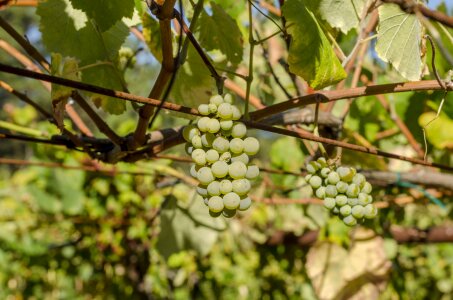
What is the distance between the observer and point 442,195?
161 centimetres

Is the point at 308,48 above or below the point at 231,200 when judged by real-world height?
above

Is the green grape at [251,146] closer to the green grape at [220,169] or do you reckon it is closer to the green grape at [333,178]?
the green grape at [220,169]

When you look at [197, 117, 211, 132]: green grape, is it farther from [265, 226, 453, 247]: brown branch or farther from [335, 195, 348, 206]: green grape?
[265, 226, 453, 247]: brown branch

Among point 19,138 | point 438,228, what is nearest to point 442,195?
point 438,228

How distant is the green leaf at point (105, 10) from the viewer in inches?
25.5

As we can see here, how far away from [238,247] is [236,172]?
2.23m

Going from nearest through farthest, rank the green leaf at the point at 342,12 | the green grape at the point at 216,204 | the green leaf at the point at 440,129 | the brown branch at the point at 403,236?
the green grape at the point at 216,204 → the green leaf at the point at 342,12 → the green leaf at the point at 440,129 → the brown branch at the point at 403,236

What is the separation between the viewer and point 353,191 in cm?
68

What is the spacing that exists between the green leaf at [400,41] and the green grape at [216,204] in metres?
0.28

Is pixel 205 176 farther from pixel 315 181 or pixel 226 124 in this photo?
pixel 315 181

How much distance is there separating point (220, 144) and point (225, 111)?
3 cm

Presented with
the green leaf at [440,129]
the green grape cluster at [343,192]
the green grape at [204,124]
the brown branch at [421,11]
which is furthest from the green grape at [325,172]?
the green leaf at [440,129]

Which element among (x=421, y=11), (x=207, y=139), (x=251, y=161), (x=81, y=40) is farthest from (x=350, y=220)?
(x=81, y=40)

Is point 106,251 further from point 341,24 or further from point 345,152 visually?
point 341,24
